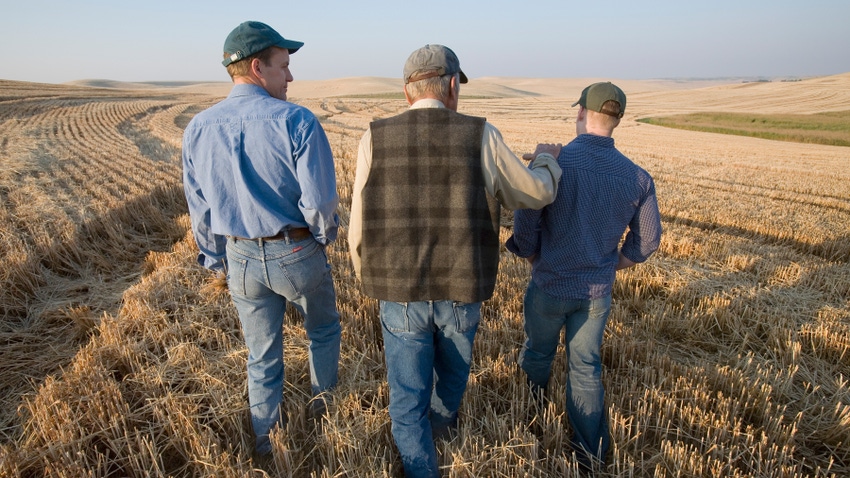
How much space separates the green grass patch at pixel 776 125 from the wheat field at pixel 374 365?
24074 mm

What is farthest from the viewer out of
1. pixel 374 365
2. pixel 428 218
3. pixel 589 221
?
pixel 374 365

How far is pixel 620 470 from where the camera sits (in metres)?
2.45

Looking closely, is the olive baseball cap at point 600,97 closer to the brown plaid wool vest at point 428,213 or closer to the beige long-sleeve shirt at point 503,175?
the beige long-sleeve shirt at point 503,175

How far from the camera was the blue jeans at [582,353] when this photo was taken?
243 cm

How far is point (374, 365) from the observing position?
326 cm

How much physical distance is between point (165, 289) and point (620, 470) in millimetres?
3947

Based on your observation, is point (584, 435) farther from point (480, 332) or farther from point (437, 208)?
point (437, 208)

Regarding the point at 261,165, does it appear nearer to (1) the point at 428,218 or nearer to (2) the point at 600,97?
(1) the point at 428,218

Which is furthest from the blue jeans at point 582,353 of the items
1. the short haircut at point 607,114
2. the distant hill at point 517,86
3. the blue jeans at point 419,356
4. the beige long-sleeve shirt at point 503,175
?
the distant hill at point 517,86

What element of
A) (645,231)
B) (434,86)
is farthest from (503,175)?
(645,231)

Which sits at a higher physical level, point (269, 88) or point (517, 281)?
point (269, 88)

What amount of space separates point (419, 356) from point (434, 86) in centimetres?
120

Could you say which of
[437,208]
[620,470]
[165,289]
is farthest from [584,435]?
[165,289]

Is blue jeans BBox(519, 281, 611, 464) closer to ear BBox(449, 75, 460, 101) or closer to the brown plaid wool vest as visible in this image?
the brown plaid wool vest
